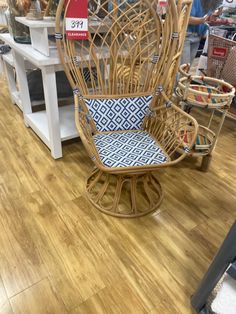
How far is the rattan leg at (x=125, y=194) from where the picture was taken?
1.45 meters

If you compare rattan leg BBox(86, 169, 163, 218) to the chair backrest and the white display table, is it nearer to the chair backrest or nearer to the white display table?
the white display table

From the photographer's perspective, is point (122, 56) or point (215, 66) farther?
point (215, 66)

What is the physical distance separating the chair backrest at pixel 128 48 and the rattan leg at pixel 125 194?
0.51m

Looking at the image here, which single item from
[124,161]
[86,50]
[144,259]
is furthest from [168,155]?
[86,50]

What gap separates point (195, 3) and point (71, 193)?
7.21 ft

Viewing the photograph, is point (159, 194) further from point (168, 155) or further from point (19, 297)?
point (19, 297)

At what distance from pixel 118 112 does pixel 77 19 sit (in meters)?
0.52

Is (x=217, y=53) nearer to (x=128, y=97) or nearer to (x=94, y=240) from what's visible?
(x=128, y=97)

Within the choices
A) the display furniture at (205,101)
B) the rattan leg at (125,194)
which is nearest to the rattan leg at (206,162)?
the display furniture at (205,101)

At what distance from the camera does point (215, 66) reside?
2230 millimetres

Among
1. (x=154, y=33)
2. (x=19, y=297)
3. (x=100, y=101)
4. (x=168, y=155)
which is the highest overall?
(x=154, y=33)

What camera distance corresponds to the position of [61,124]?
1.95 meters

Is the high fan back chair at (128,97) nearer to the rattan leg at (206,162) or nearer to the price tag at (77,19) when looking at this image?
the price tag at (77,19)

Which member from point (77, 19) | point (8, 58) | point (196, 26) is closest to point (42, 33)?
point (77, 19)
